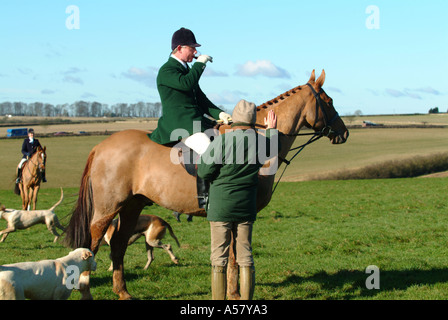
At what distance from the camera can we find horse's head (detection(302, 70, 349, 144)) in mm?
6684

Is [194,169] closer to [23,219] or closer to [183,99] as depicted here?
[183,99]

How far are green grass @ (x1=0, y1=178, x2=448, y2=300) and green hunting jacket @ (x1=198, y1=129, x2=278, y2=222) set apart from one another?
1.95m

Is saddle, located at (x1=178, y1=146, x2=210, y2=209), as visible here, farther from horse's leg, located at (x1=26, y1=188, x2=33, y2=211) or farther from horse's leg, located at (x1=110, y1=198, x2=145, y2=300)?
horse's leg, located at (x1=26, y1=188, x2=33, y2=211)

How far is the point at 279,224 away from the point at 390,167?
22.2 m

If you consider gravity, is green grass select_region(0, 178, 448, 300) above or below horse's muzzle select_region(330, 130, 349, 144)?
below

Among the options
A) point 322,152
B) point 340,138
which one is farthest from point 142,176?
point 322,152

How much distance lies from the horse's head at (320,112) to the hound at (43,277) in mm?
3385

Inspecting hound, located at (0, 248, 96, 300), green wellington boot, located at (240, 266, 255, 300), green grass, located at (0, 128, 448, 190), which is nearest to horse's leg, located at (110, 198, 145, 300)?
hound, located at (0, 248, 96, 300)

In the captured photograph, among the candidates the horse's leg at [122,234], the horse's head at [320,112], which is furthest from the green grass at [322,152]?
the horse's leg at [122,234]

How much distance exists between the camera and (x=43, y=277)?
523cm

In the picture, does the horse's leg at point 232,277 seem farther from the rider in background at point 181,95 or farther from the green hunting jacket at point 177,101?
the green hunting jacket at point 177,101
